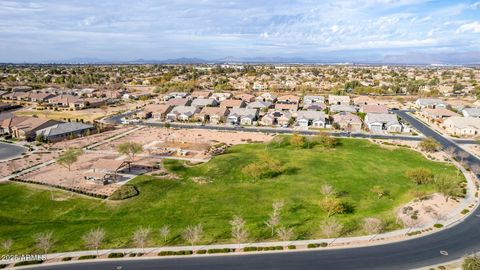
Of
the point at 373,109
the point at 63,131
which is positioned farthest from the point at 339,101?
the point at 63,131

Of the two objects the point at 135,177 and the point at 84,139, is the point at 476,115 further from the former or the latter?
the point at 84,139

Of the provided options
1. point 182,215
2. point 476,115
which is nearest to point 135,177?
point 182,215

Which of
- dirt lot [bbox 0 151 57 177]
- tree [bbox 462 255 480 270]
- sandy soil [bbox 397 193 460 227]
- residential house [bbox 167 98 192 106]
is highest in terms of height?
residential house [bbox 167 98 192 106]

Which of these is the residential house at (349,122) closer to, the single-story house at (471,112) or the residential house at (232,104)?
the residential house at (232,104)

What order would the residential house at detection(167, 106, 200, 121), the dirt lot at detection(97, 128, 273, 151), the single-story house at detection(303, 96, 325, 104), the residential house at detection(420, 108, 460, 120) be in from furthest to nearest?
the single-story house at detection(303, 96, 325, 104)
the residential house at detection(167, 106, 200, 121)
the residential house at detection(420, 108, 460, 120)
the dirt lot at detection(97, 128, 273, 151)

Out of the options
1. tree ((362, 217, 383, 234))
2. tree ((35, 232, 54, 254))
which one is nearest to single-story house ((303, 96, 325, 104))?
tree ((362, 217, 383, 234))

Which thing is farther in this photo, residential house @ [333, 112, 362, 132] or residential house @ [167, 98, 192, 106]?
residential house @ [167, 98, 192, 106]

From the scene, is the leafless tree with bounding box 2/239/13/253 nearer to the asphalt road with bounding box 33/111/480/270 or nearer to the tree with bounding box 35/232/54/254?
the tree with bounding box 35/232/54/254

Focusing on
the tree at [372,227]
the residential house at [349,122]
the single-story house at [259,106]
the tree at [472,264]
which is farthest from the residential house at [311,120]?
the tree at [472,264]
